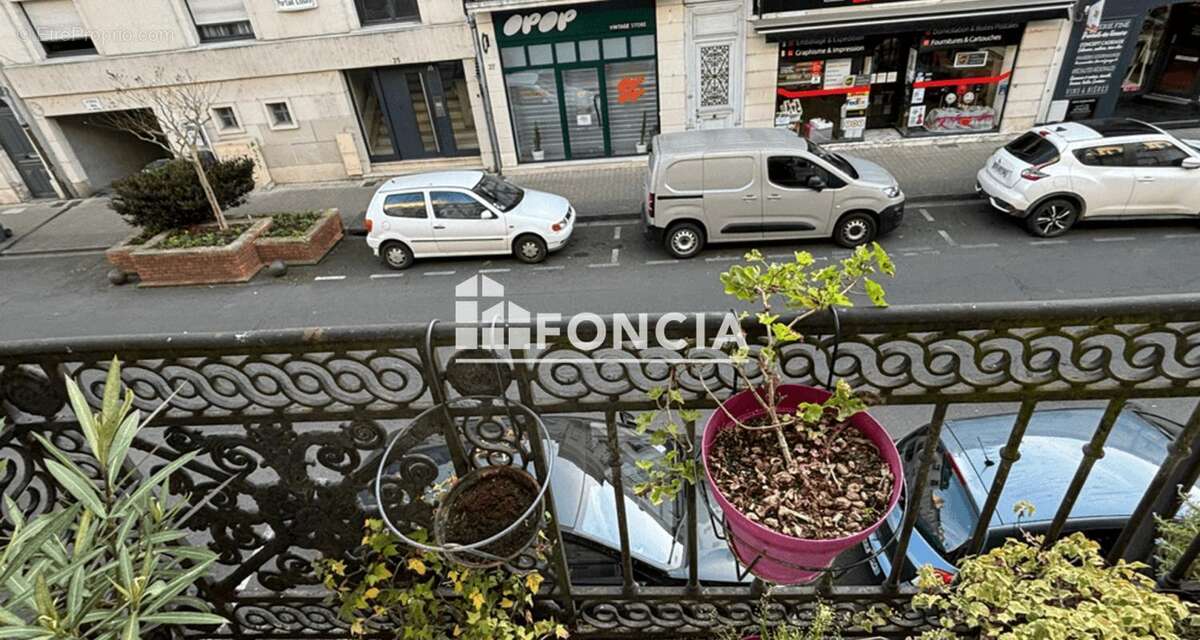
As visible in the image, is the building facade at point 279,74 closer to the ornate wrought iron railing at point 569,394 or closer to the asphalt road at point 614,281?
the asphalt road at point 614,281

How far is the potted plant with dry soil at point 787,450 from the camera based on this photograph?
182 cm

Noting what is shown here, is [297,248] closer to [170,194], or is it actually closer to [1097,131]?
[170,194]

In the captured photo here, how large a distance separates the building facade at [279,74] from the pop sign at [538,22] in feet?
3.35

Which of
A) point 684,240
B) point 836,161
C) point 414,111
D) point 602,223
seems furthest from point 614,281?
point 414,111

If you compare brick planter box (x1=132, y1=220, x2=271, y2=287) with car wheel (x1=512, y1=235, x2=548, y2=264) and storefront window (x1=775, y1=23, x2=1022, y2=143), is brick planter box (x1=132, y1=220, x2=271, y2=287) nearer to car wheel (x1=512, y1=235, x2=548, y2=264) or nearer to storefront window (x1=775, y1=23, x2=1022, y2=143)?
car wheel (x1=512, y1=235, x2=548, y2=264)

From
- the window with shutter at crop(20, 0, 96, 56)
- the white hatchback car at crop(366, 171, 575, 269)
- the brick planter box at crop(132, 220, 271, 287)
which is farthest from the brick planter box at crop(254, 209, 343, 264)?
the window with shutter at crop(20, 0, 96, 56)

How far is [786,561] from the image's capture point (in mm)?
1892

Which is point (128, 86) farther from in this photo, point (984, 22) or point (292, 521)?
point (984, 22)

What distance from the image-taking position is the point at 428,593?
252 centimetres

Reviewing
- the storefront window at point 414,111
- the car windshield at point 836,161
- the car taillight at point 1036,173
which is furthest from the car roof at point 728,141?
the storefront window at point 414,111

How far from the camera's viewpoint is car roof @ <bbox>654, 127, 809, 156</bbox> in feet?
31.2

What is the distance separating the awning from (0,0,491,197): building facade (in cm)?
678

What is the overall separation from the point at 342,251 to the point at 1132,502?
38.7ft

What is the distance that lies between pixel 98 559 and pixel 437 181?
8971mm
